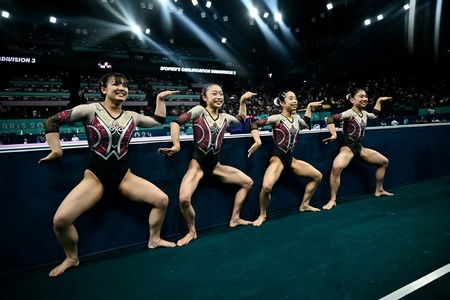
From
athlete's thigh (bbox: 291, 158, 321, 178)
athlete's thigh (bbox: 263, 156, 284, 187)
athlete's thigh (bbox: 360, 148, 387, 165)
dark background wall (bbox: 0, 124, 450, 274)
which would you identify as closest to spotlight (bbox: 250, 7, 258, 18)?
dark background wall (bbox: 0, 124, 450, 274)

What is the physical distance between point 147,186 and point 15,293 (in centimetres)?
133

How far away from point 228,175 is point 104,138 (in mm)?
1521

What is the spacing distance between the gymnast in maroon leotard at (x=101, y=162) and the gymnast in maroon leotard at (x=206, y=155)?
0.35 meters

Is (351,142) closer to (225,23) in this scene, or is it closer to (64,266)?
(64,266)

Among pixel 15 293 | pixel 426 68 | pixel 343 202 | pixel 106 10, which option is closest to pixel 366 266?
pixel 343 202

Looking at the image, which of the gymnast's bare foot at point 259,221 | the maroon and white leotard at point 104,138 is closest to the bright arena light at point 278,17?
the gymnast's bare foot at point 259,221

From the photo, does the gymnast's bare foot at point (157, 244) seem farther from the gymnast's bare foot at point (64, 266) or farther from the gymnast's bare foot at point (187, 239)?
the gymnast's bare foot at point (64, 266)

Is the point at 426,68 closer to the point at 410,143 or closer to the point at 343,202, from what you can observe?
the point at 410,143

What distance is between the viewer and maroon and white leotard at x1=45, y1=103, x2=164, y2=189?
2.66m

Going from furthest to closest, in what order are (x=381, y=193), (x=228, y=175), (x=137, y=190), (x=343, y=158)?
(x=381, y=193) < (x=343, y=158) < (x=228, y=175) < (x=137, y=190)

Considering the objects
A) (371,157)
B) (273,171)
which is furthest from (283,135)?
(371,157)

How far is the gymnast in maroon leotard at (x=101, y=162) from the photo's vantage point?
2516mm

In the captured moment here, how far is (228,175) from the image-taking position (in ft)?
11.6

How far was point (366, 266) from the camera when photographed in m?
2.40
